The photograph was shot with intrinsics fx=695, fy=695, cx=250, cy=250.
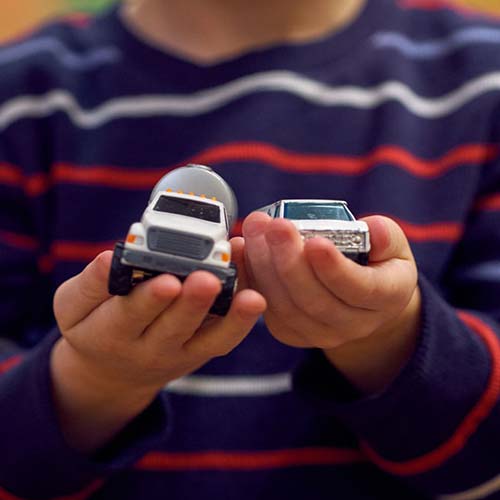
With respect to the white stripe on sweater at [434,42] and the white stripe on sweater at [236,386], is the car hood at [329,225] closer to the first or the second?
the white stripe on sweater at [236,386]

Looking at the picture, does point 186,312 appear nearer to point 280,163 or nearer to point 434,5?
point 280,163

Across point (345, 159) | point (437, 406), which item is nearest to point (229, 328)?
point (437, 406)

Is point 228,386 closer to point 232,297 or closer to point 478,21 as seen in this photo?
point 232,297

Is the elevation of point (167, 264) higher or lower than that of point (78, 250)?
higher

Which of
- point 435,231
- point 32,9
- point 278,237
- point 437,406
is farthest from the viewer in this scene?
point 32,9

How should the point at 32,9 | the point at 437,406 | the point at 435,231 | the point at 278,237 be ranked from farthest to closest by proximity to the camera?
the point at 32,9 → the point at 435,231 → the point at 437,406 → the point at 278,237

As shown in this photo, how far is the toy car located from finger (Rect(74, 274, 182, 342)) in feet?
0.22

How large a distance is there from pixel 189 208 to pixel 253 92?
0.84ft

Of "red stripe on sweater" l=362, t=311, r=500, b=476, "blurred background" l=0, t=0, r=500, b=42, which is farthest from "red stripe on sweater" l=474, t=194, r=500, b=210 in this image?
"blurred background" l=0, t=0, r=500, b=42

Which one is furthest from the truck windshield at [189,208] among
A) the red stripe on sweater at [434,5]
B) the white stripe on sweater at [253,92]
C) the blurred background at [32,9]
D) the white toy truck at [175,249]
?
the blurred background at [32,9]

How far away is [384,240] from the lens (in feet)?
0.92

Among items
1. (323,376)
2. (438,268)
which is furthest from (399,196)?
(323,376)

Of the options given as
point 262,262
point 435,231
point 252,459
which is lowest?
point 252,459

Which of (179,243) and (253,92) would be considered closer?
(179,243)
